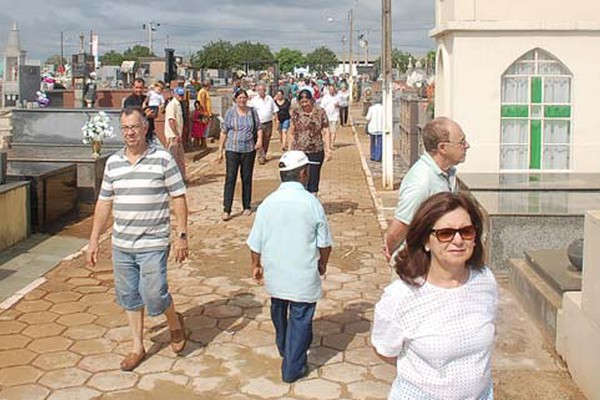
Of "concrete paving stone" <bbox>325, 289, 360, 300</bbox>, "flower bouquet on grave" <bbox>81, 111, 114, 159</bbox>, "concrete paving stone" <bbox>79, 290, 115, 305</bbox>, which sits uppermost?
"flower bouquet on grave" <bbox>81, 111, 114, 159</bbox>

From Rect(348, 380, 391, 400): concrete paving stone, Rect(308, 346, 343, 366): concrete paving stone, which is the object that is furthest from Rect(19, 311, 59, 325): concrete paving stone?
Rect(348, 380, 391, 400): concrete paving stone

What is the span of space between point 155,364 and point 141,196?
1.11m

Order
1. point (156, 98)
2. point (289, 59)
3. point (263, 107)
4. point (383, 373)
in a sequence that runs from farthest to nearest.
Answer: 1. point (289, 59)
2. point (263, 107)
3. point (156, 98)
4. point (383, 373)

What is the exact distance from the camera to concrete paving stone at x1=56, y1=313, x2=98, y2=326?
19.3ft

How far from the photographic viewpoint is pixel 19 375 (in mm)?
4852

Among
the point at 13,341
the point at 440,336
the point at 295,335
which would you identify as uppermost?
the point at 440,336

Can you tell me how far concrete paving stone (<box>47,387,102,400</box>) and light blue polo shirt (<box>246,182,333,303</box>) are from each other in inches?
47.8

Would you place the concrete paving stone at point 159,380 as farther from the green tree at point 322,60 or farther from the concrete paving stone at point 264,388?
the green tree at point 322,60

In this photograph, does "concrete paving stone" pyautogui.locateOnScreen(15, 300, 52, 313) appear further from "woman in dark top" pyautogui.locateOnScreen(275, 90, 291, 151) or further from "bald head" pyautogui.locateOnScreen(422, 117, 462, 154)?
"woman in dark top" pyautogui.locateOnScreen(275, 90, 291, 151)

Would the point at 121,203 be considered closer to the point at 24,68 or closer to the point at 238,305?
the point at 238,305

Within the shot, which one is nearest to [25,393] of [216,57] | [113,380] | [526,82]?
[113,380]

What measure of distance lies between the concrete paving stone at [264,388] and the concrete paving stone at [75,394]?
0.88m

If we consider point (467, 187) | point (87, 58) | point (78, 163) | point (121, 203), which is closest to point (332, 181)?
point (78, 163)

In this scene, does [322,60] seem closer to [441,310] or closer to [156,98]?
[156,98]
